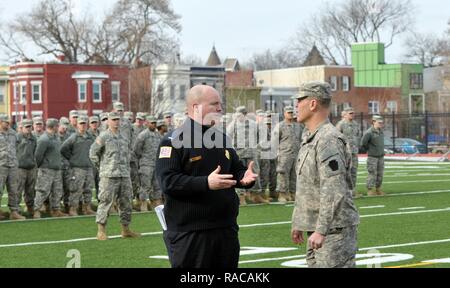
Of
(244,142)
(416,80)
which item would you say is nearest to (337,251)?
(244,142)

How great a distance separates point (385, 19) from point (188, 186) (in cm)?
10568

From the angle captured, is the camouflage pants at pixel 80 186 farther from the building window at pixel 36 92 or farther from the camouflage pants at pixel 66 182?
the building window at pixel 36 92

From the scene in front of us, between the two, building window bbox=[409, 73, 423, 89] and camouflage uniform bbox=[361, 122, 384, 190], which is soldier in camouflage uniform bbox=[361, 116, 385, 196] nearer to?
camouflage uniform bbox=[361, 122, 384, 190]

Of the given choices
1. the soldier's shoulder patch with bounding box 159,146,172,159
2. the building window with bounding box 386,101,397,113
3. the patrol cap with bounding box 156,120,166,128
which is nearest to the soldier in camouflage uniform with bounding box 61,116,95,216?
the patrol cap with bounding box 156,120,166,128

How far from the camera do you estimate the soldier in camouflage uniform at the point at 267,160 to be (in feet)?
80.9

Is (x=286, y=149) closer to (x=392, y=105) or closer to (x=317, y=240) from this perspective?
(x=317, y=240)

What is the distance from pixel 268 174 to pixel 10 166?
22.7ft

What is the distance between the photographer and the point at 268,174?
82.8 ft

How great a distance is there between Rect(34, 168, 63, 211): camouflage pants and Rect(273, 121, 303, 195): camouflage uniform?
5284mm

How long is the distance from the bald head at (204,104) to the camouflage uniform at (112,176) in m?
9.00

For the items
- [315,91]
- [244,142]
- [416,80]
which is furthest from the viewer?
[416,80]

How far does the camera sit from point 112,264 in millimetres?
13641

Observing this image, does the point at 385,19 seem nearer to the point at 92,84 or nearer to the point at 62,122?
the point at 92,84

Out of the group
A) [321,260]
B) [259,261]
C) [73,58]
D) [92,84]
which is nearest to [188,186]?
[321,260]
